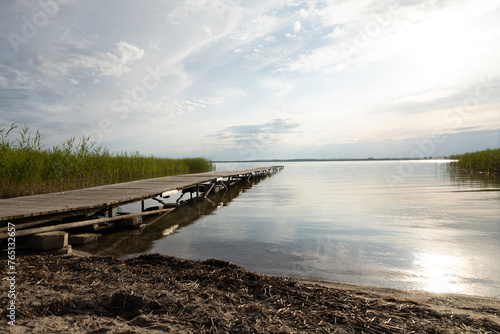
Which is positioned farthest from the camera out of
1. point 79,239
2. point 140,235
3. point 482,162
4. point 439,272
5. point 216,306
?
point 482,162

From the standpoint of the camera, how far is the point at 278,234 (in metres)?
6.93

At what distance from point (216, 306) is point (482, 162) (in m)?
32.0

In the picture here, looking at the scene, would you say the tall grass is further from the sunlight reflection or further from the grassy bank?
the grassy bank

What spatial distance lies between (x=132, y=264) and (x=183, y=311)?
186 cm

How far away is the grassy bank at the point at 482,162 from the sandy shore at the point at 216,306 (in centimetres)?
2793

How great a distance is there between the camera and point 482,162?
2614 cm

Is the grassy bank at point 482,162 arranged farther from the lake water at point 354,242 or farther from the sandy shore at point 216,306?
the sandy shore at point 216,306

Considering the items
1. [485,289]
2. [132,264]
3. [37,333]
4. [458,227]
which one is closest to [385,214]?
[458,227]

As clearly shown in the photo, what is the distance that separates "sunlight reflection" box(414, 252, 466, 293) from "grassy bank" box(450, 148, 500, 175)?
25521 millimetres

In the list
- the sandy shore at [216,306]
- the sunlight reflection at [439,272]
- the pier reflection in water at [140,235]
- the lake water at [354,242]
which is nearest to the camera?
the sandy shore at [216,306]

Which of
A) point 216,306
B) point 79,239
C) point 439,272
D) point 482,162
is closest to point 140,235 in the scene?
point 79,239

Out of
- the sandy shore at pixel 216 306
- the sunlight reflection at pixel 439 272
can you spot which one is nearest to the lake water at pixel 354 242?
the sunlight reflection at pixel 439 272

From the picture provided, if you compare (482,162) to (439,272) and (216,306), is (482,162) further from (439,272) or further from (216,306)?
(216,306)

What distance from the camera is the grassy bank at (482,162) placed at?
2436 centimetres
